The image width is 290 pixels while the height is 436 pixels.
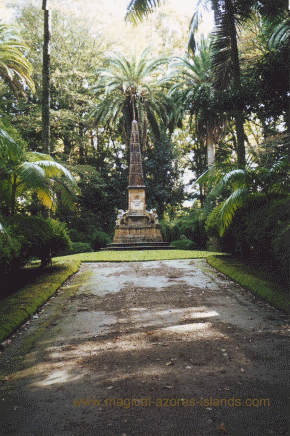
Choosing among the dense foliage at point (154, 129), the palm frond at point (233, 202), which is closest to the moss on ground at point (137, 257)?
the dense foliage at point (154, 129)

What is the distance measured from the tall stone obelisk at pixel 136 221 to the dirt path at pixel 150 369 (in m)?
13.5

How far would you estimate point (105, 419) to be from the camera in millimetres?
2182

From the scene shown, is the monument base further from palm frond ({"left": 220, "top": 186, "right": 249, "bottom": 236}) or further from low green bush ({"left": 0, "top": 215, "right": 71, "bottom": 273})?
palm frond ({"left": 220, "top": 186, "right": 249, "bottom": 236})

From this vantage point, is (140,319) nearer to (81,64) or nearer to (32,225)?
(32,225)

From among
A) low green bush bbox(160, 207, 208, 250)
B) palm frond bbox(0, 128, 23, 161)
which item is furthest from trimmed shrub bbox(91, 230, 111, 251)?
palm frond bbox(0, 128, 23, 161)

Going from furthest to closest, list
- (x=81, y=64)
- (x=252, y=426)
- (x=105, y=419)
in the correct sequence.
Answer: (x=81, y=64) < (x=105, y=419) < (x=252, y=426)

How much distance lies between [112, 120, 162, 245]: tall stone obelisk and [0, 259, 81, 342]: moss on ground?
11093mm

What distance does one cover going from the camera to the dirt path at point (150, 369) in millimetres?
2139

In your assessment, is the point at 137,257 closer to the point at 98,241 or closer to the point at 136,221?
the point at 136,221

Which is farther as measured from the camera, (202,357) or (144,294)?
(144,294)

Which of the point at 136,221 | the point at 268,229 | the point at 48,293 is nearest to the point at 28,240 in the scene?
the point at 48,293

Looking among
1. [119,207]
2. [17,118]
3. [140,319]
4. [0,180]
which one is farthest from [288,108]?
[119,207]

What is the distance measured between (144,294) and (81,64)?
2040 cm

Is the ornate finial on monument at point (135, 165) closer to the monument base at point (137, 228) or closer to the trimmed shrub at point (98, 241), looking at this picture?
the monument base at point (137, 228)
